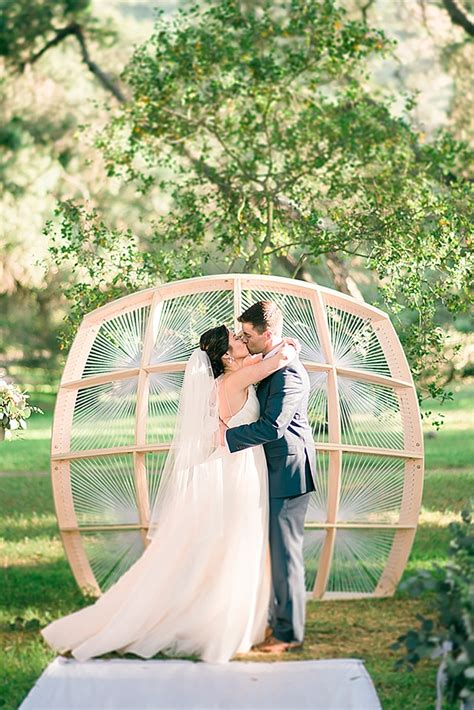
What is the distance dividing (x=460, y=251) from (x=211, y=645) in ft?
12.5

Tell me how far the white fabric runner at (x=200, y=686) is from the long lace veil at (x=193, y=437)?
85 cm

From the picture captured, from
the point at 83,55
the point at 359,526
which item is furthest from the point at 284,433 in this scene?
the point at 83,55

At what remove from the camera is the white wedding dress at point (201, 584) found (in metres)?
6.12

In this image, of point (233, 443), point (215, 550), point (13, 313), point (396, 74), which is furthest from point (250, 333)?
point (13, 313)

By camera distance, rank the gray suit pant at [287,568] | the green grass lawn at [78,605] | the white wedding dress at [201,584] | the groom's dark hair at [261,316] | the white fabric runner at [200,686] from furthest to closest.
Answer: the groom's dark hair at [261,316], the gray suit pant at [287,568], the white wedding dress at [201,584], the green grass lawn at [78,605], the white fabric runner at [200,686]

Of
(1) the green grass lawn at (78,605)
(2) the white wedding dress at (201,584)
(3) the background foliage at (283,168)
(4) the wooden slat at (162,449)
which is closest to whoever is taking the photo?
(1) the green grass lawn at (78,605)

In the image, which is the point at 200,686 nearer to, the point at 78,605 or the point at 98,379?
the point at 78,605

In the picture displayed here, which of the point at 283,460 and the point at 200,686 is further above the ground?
the point at 283,460

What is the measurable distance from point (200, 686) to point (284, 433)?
142 cm

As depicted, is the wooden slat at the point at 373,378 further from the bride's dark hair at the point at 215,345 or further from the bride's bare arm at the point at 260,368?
the bride's dark hair at the point at 215,345

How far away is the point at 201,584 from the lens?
6.20 metres

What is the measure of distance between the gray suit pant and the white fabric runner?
0.34 m

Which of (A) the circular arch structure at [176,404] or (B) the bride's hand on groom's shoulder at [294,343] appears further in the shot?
(A) the circular arch structure at [176,404]

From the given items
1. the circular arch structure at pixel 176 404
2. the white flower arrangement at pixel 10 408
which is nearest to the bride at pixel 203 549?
the circular arch structure at pixel 176 404
